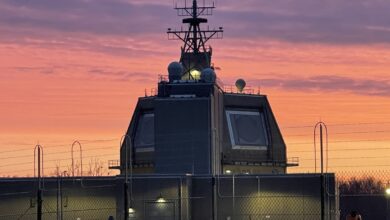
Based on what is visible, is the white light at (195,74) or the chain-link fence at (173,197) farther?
the white light at (195,74)

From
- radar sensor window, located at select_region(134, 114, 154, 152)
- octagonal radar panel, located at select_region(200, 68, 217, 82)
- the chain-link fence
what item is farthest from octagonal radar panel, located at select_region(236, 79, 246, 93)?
the chain-link fence

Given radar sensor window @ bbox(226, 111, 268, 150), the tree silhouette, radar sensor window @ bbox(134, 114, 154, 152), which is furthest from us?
radar sensor window @ bbox(226, 111, 268, 150)

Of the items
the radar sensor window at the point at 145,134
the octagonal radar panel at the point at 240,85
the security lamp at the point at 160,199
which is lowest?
the security lamp at the point at 160,199

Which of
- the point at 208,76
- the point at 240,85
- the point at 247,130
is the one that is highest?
the point at 240,85

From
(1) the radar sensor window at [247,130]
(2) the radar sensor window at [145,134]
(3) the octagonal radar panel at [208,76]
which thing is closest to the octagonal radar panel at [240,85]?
(1) the radar sensor window at [247,130]

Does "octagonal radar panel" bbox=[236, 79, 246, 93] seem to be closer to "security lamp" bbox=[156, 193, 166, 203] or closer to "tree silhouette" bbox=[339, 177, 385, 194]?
"tree silhouette" bbox=[339, 177, 385, 194]

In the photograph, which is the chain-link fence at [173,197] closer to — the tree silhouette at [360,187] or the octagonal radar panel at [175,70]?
the tree silhouette at [360,187]

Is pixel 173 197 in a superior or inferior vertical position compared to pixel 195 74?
inferior

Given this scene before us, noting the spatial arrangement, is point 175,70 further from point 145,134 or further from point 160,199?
point 160,199

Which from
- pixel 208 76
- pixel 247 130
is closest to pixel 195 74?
pixel 247 130

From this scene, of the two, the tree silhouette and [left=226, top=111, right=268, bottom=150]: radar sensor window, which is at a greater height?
[left=226, top=111, right=268, bottom=150]: radar sensor window

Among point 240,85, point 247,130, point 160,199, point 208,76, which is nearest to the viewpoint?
point 160,199

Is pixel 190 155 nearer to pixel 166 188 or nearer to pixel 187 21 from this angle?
pixel 166 188

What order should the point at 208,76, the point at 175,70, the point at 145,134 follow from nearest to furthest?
the point at 208,76, the point at 175,70, the point at 145,134
